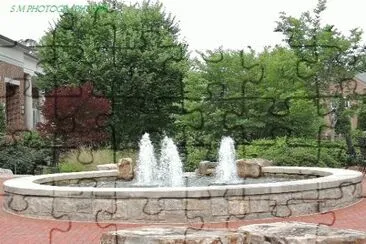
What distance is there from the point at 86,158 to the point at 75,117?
7.11ft

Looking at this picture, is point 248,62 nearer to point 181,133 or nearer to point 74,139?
point 181,133

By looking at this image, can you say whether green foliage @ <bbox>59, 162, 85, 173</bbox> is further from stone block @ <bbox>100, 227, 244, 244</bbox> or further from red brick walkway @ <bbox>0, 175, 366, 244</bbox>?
stone block @ <bbox>100, 227, 244, 244</bbox>

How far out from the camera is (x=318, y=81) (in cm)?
2545

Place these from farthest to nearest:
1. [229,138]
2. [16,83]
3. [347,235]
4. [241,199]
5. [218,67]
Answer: [16,83] → [218,67] → [229,138] → [241,199] → [347,235]

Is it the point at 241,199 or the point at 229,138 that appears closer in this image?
the point at 241,199

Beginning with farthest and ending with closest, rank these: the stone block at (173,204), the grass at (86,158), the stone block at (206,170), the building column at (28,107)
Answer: the building column at (28,107) < the grass at (86,158) < the stone block at (206,170) < the stone block at (173,204)

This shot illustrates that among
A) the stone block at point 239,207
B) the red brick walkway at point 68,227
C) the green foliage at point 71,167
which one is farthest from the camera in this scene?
the green foliage at point 71,167

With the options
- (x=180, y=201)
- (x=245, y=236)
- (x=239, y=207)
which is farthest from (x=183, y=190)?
(x=245, y=236)

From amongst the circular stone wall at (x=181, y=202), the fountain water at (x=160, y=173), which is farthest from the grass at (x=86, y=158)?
the circular stone wall at (x=181, y=202)

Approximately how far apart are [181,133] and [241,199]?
1619cm

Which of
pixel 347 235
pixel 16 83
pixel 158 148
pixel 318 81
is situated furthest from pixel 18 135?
pixel 347 235
